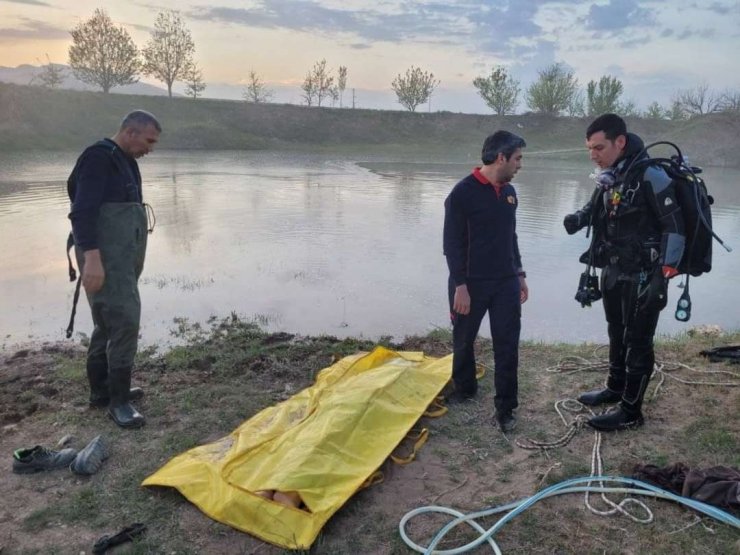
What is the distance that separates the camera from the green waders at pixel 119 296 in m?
3.81

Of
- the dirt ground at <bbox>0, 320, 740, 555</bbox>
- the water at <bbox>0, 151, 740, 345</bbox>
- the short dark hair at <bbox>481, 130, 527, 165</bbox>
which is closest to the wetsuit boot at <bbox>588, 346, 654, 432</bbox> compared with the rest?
the dirt ground at <bbox>0, 320, 740, 555</bbox>

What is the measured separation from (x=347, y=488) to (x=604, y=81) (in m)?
63.6

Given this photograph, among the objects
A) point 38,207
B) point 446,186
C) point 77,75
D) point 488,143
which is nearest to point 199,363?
point 488,143

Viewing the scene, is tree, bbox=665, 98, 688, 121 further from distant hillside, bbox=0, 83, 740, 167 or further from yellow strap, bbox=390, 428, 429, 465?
yellow strap, bbox=390, 428, 429, 465

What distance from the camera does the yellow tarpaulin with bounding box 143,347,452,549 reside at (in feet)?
9.20

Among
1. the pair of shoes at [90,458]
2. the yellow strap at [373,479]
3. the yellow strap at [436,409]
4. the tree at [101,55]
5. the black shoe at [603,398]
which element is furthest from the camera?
the tree at [101,55]

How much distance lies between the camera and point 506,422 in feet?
12.9

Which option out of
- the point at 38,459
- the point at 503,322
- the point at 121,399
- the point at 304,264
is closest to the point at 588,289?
the point at 503,322

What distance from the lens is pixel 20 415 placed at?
13.7 feet

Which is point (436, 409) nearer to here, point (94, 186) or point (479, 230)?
point (479, 230)

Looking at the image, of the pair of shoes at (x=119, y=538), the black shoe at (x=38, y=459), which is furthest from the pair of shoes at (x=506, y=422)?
the black shoe at (x=38, y=459)

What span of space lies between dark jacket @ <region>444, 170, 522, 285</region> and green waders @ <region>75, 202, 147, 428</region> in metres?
2.13

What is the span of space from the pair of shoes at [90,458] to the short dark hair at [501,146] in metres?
3.00

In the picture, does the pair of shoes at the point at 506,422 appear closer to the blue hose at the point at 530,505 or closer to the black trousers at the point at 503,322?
the black trousers at the point at 503,322
